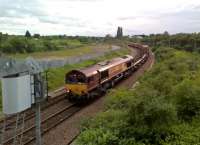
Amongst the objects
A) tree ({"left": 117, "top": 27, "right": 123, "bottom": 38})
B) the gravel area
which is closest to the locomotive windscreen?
the gravel area

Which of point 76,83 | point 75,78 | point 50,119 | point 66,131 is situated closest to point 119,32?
point 75,78

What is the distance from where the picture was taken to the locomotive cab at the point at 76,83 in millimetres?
29219

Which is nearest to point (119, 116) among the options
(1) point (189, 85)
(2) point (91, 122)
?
(2) point (91, 122)

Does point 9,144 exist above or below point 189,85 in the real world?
below

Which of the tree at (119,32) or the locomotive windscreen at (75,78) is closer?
the locomotive windscreen at (75,78)

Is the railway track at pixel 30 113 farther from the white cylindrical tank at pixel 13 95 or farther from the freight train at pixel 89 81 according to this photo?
the white cylindrical tank at pixel 13 95

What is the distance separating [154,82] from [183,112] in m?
5.10

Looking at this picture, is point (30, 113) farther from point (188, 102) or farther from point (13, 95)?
point (13, 95)

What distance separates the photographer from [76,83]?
1161 inches

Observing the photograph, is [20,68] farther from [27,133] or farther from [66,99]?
[66,99]

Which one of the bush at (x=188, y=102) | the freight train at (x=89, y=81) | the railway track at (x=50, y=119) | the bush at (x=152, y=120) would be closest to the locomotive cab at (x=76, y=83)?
the freight train at (x=89, y=81)

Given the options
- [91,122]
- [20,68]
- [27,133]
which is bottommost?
[27,133]

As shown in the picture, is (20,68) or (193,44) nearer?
(20,68)

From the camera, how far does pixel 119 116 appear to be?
51.3 feet
